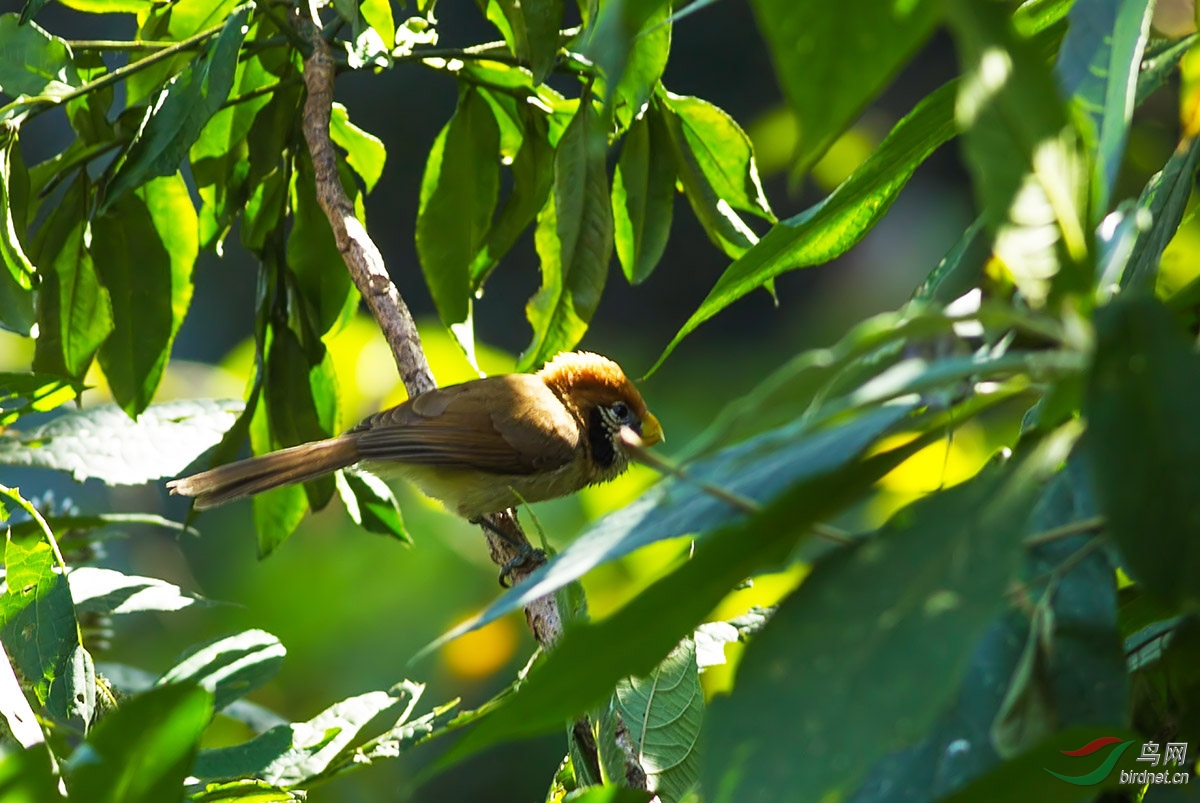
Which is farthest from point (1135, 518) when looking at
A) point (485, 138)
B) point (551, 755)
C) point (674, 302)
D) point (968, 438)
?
point (674, 302)

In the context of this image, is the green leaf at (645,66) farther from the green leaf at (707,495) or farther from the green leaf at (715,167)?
the green leaf at (707,495)

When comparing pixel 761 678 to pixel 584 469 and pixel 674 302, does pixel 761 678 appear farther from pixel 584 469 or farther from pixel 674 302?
pixel 674 302

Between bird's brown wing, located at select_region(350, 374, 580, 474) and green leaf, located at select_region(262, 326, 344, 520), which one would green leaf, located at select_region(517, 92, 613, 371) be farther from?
bird's brown wing, located at select_region(350, 374, 580, 474)

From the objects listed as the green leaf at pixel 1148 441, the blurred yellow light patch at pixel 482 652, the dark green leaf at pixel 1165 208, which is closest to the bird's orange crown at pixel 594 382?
the blurred yellow light patch at pixel 482 652

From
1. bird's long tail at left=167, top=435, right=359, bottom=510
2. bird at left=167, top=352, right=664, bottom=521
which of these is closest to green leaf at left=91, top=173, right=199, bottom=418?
bird's long tail at left=167, top=435, right=359, bottom=510

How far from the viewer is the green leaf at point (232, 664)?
1308 mm

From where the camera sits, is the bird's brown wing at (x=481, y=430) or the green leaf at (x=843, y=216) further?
the bird's brown wing at (x=481, y=430)

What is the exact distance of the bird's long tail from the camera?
2010 mm

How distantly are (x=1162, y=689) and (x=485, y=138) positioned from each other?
125 cm

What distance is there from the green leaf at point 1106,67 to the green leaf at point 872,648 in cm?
18

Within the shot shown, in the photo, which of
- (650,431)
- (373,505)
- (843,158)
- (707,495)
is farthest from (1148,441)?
(843,158)

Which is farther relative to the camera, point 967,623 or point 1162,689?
point 1162,689

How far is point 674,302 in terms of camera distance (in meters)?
A: 6.29

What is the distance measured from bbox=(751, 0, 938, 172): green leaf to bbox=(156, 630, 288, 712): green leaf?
3.42ft
